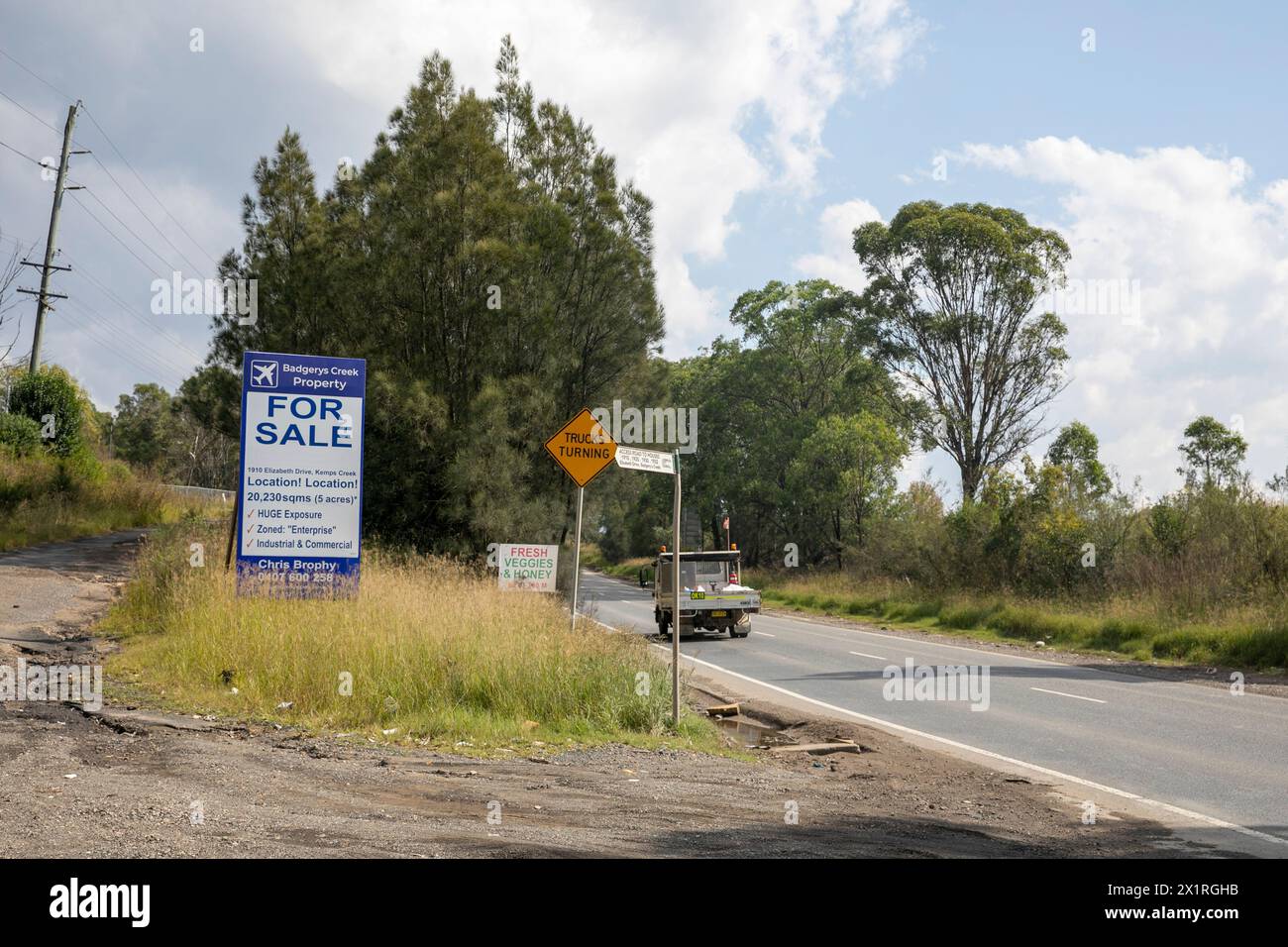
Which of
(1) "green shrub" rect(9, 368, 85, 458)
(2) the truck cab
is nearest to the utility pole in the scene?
(1) "green shrub" rect(9, 368, 85, 458)

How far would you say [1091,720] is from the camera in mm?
12570

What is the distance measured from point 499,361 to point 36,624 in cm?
1170

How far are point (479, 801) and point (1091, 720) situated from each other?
28.5 feet

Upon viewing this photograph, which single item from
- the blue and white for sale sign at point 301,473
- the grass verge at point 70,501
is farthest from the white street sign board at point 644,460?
the grass verge at point 70,501

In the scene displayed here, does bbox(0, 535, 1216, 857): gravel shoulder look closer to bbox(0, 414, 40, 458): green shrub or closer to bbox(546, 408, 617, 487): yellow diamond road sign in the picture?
bbox(546, 408, 617, 487): yellow diamond road sign

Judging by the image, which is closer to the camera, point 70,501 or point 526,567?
point 526,567

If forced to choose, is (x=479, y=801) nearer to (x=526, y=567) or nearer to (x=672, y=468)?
(x=672, y=468)

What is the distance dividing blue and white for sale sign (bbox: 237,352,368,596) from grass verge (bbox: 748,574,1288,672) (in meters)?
15.6

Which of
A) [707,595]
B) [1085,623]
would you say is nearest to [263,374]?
[707,595]

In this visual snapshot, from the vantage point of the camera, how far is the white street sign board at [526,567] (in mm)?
14492

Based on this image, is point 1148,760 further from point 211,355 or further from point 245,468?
point 211,355

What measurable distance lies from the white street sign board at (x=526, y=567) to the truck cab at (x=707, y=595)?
8.98 metres

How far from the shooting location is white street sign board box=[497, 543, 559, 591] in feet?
47.5

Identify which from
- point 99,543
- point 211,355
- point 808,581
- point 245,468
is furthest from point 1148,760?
point 808,581
